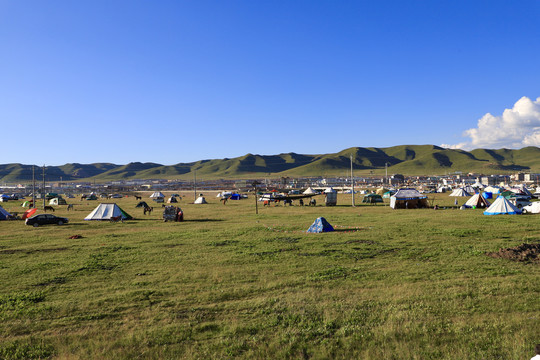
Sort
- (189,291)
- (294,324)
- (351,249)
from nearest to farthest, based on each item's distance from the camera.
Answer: (294,324) → (189,291) → (351,249)

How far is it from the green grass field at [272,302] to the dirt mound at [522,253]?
0.97 meters

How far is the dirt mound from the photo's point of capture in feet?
53.2

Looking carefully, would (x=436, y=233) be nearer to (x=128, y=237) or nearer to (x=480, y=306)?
(x=480, y=306)

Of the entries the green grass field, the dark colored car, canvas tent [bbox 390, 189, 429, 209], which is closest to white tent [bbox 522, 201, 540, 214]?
canvas tent [bbox 390, 189, 429, 209]

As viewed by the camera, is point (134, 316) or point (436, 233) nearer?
point (134, 316)

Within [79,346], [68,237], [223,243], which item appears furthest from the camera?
[68,237]

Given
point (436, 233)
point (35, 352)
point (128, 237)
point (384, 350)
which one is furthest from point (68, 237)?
point (436, 233)

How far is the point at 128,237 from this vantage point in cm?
2631

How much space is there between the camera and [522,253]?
16.7 metres

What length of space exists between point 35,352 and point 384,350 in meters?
8.59

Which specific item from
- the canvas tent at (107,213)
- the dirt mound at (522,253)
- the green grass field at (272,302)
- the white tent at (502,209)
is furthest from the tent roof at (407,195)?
the canvas tent at (107,213)

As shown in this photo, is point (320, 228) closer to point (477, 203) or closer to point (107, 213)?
point (107, 213)

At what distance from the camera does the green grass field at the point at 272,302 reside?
8.39 meters

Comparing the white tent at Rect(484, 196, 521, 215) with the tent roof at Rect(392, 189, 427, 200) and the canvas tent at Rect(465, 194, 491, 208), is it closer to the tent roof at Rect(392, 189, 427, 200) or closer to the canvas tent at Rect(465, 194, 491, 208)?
the canvas tent at Rect(465, 194, 491, 208)
